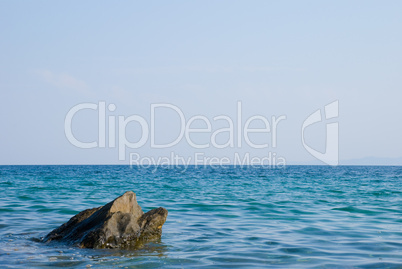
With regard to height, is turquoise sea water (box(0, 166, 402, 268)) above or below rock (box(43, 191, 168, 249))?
below

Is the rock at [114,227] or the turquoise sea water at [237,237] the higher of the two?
the rock at [114,227]

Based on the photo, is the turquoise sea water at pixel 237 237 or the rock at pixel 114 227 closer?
the turquoise sea water at pixel 237 237

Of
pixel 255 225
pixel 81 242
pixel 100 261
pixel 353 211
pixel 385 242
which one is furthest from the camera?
pixel 353 211

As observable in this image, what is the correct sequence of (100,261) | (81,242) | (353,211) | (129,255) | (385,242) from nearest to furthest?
(100,261)
(129,255)
(81,242)
(385,242)
(353,211)

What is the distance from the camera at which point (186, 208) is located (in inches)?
723

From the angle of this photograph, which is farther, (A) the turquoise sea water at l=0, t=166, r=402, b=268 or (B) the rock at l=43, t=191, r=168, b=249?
(B) the rock at l=43, t=191, r=168, b=249

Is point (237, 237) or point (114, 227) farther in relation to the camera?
point (237, 237)

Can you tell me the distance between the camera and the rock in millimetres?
10453

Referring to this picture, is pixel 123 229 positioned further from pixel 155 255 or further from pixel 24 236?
pixel 24 236

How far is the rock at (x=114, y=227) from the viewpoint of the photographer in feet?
34.3

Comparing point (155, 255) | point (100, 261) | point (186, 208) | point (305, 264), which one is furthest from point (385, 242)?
point (186, 208)

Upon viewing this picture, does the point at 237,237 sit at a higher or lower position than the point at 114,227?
lower

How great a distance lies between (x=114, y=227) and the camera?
1066 cm

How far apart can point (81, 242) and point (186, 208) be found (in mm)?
8154
